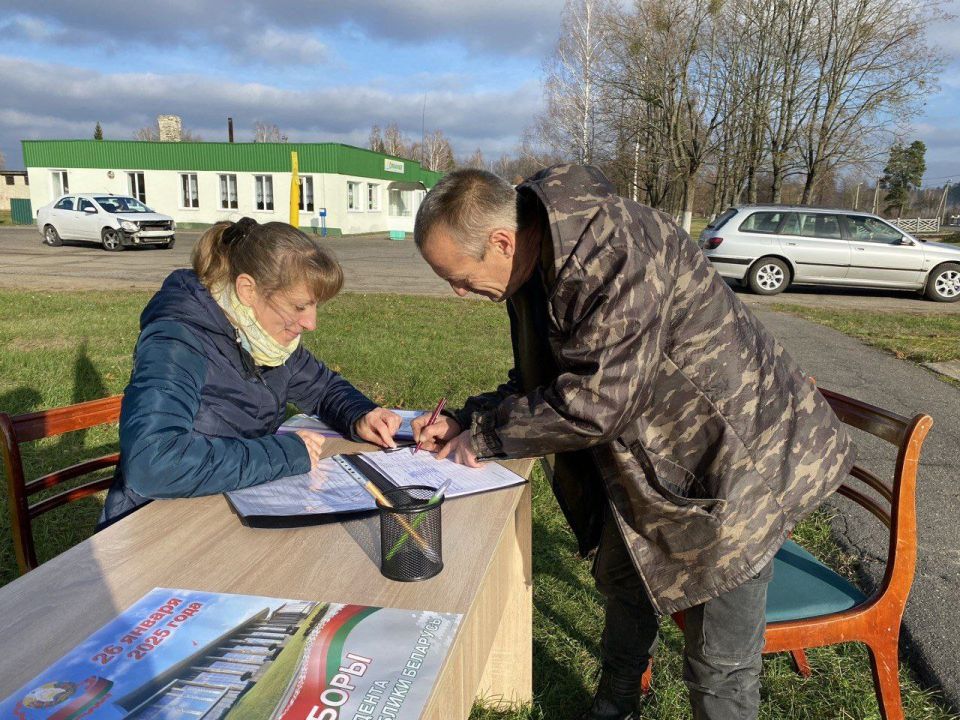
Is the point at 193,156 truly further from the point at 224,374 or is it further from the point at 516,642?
the point at 516,642

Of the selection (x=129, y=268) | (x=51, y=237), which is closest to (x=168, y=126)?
(x=51, y=237)

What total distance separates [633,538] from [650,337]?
0.53m

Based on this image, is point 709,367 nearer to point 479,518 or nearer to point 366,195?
point 479,518

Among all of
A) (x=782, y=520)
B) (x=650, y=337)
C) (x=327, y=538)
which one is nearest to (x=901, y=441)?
(x=782, y=520)

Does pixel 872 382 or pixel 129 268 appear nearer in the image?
pixel 872 382

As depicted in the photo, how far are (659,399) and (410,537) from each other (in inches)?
26.2

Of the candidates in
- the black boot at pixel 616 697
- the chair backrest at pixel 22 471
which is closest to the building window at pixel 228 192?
the chair backrest at pixel 22 471

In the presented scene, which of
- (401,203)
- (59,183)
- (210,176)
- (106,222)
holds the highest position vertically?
(210,176)

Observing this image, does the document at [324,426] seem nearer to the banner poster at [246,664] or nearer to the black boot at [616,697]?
the black boot at [616,697]

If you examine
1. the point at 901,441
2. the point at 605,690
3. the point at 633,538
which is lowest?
the point at 605,690

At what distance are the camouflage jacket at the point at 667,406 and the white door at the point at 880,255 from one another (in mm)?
12166

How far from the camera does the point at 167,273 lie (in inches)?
563

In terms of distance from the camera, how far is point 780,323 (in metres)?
9.48

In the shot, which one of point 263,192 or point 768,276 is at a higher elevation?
point 263,192
